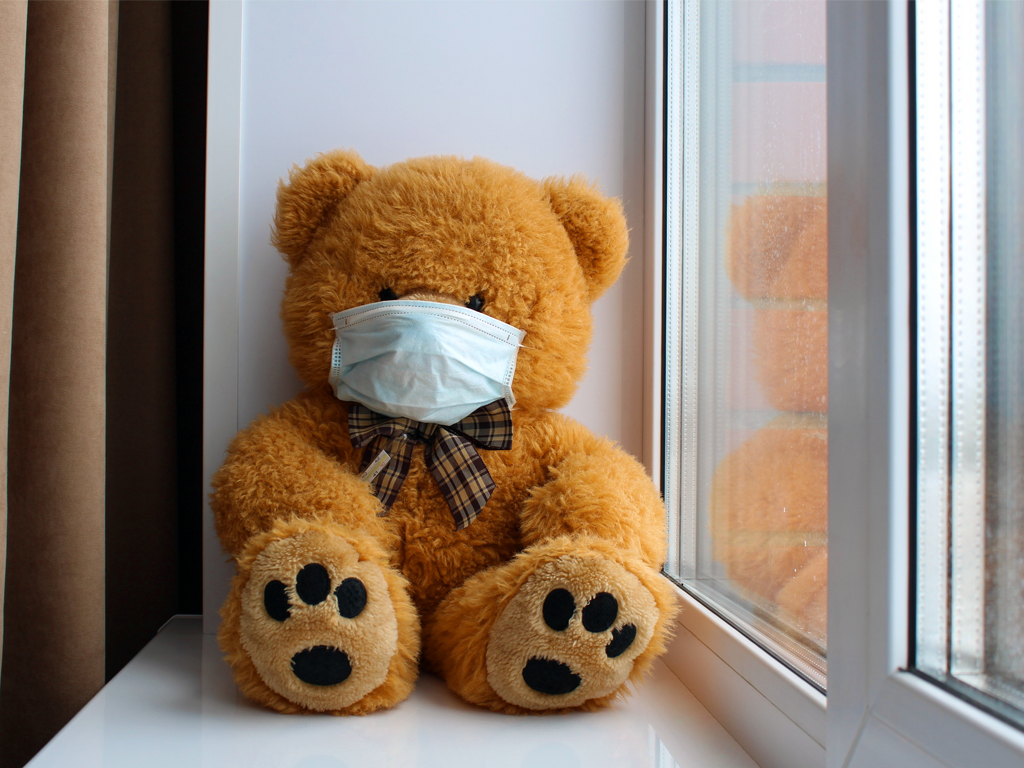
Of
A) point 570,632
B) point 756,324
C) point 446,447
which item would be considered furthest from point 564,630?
point 756,324

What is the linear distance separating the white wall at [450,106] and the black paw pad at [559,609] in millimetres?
428

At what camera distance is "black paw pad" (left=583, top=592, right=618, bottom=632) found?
630mm

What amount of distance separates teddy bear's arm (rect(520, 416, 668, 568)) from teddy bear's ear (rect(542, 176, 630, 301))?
0.74 ft

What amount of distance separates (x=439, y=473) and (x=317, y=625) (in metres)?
0.23

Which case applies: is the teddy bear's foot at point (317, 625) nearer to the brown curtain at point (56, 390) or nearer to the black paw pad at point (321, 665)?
the black paw pad at point (321, 665)

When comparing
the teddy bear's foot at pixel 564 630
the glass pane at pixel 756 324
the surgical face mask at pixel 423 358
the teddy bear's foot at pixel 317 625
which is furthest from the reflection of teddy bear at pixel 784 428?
the teddy bear's foot at pixel 317 625

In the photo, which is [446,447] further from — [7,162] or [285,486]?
[7,162]

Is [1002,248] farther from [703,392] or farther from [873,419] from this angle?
[703,392]

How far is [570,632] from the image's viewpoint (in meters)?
0.63

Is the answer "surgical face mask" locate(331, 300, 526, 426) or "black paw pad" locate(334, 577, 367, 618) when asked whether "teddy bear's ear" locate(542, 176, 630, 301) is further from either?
"black paw pad" locate(334, 577, 367, 618)

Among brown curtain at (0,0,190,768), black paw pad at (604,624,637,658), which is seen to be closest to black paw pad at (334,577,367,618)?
black paw pad at (604,624,637,658)

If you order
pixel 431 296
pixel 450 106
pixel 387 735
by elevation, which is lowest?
pixel 387 735

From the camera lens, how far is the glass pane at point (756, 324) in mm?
624

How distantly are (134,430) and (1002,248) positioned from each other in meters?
1.12
